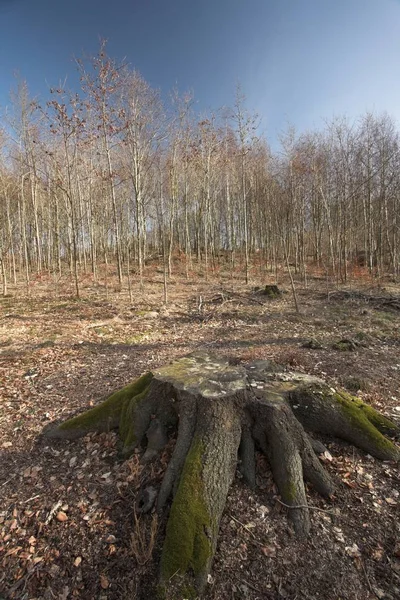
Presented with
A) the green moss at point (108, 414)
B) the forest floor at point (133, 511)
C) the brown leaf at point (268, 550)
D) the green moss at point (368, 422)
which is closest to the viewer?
the forest floor at point (133, 511)

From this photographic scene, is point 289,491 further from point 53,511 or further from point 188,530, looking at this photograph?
point 53,511

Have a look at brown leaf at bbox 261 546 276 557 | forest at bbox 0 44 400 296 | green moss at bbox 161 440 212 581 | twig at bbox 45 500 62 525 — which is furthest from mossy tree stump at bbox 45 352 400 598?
forest at bbox 0 44 400 296

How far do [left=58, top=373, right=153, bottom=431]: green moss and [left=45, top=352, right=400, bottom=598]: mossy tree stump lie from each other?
13mm

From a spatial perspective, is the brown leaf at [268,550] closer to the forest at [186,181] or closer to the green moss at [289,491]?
the green moss at [289,491]

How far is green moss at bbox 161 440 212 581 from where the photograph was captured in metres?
2.27

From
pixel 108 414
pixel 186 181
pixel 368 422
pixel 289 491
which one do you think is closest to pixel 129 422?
pixel 108 414

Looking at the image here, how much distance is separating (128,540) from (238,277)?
18.7m

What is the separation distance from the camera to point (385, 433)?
11.7ft

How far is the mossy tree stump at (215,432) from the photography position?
2436 millimetres

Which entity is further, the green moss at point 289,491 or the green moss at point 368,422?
the green moss at point 368,422

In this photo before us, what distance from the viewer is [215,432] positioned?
2971mm

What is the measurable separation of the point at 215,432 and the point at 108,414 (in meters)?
1.76

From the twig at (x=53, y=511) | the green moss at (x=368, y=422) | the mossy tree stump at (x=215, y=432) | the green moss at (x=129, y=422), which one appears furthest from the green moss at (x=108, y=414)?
the green moss at (x=368, y=422)

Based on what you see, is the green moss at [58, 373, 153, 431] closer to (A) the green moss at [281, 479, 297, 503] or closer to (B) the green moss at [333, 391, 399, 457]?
(A) the green moss at [281, 479, 297, 503]
